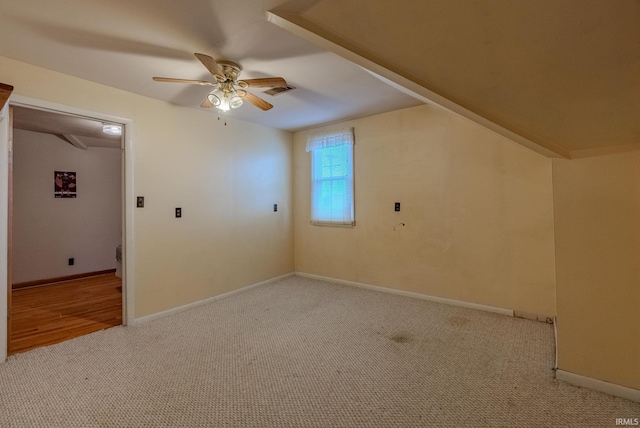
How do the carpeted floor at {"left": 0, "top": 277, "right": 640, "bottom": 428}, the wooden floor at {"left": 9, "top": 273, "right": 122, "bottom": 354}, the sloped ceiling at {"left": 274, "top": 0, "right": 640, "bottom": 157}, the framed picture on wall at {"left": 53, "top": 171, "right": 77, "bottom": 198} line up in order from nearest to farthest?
the sloped ceiling at {"left": 274, "top": 0, "right": 640, "bottom": 157} → the carpeted floor at {"left": 0, "top": 277, "right": 640, "bottom": 428} → the wooden floor at {"left": 9, "top": 273, "right": 122, "bottom": 354} → the framed picture on wall at {"left": 53, "top": 171, "right": 77, "bottom": 198}

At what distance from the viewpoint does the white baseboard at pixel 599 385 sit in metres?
1.63

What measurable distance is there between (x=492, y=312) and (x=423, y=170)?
5.49 ft

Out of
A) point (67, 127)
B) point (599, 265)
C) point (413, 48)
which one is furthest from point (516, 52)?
point (67, 127)

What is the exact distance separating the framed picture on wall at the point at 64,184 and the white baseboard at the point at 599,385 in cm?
643

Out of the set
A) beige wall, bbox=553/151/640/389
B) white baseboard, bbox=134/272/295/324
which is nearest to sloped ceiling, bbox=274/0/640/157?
beige wall, bbox=553/151/640/389

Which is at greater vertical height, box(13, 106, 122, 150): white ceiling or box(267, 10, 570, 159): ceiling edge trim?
box(13, 106, 122, 150): white ceiling

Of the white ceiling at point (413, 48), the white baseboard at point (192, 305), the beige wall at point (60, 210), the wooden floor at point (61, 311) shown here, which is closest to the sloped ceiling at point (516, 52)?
the white ceiling at point (413, 48)

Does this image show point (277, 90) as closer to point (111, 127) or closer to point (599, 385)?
point (111, 127)

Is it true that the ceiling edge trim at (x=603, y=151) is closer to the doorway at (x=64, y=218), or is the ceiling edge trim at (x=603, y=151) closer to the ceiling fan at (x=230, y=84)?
the ceiling fan at (x=230, y=84)

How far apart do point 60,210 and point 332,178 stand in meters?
4.38

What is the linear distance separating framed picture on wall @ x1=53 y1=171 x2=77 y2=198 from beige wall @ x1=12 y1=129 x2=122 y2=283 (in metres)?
0.06

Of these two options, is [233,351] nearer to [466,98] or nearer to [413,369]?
[413,369]

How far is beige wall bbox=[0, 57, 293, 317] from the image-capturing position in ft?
8.64

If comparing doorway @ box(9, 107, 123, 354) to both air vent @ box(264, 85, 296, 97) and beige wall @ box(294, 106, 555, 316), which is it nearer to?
air vent @ box(264, 85, 296, 97)
